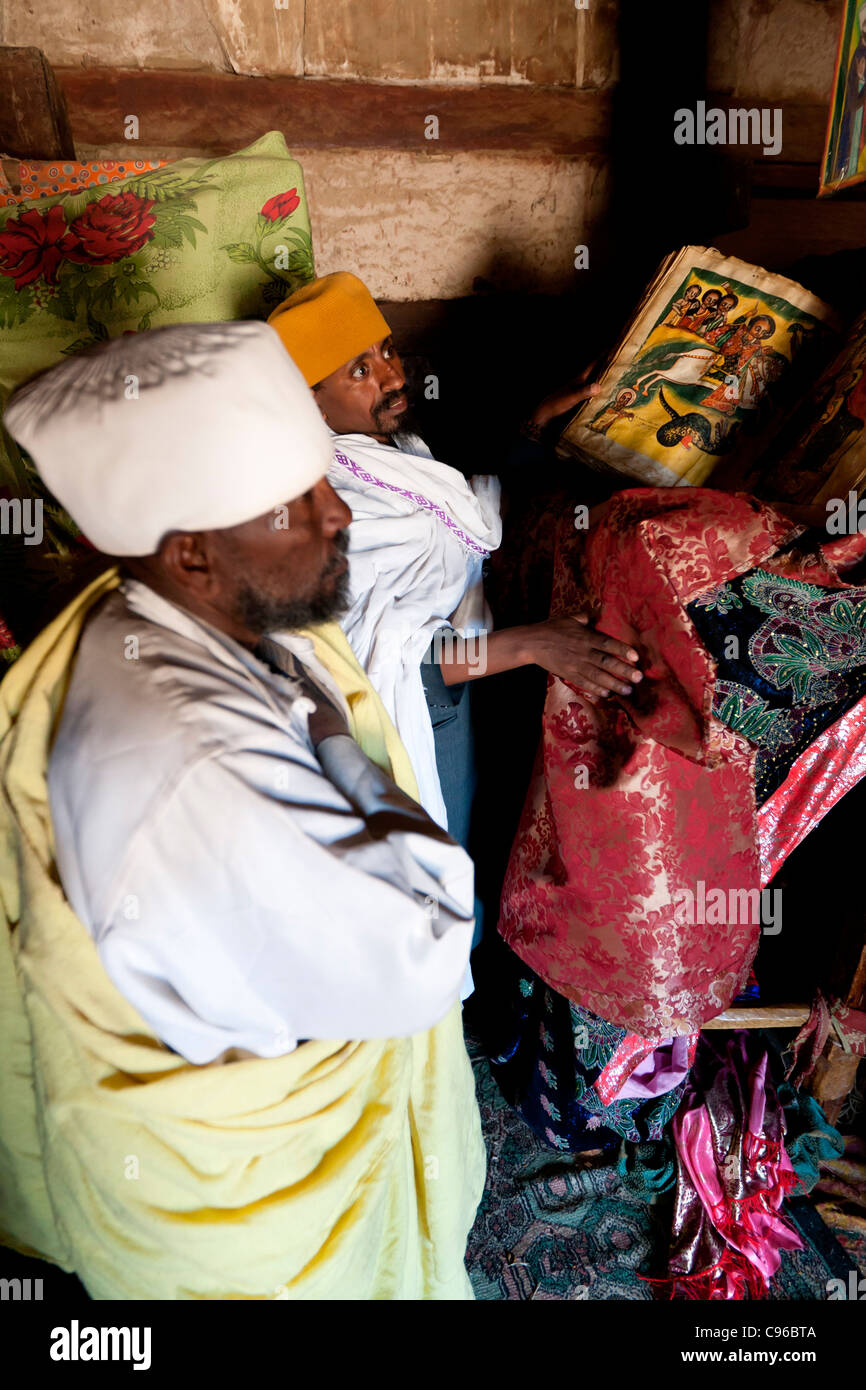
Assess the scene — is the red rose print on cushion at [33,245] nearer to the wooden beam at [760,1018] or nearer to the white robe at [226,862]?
the white robe at [226,862]

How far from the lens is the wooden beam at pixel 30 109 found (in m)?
1.46

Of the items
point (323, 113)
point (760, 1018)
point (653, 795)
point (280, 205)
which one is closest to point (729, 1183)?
point (760, 1018)

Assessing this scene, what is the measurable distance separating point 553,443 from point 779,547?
537 mm

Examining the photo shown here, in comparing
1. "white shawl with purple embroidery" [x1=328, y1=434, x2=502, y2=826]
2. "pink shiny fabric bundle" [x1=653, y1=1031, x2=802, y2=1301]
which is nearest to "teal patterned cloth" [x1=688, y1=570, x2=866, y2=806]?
"white shawl with purple embroidery" [x1=328, y1=434, x2=502, y2=826]

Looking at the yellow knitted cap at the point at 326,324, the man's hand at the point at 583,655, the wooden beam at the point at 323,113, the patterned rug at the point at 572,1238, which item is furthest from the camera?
the wooden beam at the point at 323,113

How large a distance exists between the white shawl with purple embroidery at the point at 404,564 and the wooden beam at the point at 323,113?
2.56 ft

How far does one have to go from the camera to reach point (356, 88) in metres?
1.74

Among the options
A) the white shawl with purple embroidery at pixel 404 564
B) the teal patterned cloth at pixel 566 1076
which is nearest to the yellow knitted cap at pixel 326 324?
the white shawl with purple embroidery at pixel 404 564

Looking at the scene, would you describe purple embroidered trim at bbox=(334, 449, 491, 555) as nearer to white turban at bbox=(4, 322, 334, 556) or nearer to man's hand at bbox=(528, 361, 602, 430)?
man's hand at bbox=(528, 361, 602, 430)

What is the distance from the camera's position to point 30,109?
1.50m

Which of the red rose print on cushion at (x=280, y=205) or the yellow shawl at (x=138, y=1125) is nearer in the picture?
the yellow shawl at (x=138, y=1125)

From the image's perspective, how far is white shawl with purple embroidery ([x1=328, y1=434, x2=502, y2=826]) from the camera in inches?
53.4

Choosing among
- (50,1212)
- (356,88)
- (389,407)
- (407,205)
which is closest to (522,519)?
(389,407)

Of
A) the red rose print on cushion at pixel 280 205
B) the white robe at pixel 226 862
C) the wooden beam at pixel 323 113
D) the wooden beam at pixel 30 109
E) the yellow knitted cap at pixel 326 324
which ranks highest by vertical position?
the wooden beam at pixel 323 113
